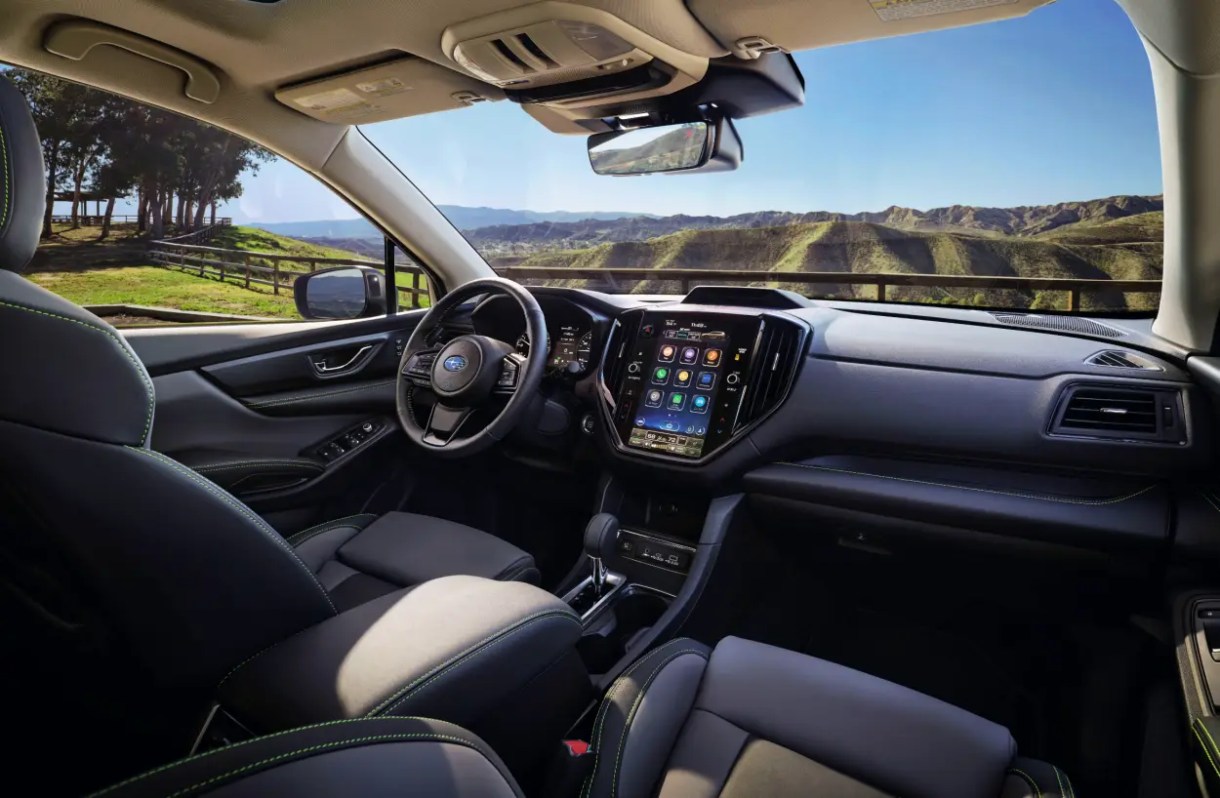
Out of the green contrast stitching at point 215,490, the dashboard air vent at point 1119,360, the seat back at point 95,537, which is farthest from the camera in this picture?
the dashboard air vent at point 1119,360

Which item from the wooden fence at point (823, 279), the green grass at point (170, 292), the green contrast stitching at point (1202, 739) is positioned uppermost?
the wooden fence at point (823, 279)

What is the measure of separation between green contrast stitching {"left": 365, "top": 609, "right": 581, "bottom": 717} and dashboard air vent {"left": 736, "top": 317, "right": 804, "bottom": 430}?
45.6 inches

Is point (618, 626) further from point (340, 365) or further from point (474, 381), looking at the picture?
point (340, 365)

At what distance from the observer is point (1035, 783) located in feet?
3.92

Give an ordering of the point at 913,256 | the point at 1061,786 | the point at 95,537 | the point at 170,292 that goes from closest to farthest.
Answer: the point at 95,537 → the point at 1061,786 → the point at 170,292 → the point at 913,256

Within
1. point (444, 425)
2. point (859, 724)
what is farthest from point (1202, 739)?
point (444, 425)

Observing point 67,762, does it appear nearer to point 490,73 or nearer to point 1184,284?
point 490,73

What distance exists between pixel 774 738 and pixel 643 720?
242 millimetres

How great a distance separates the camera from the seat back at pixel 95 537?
2.89 feet

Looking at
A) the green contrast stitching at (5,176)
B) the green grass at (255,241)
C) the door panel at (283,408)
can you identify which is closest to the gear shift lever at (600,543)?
the door panel at (283,408)

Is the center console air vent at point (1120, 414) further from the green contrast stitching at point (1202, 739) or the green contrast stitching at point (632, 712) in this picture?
the green contrast stitching at point (632, 712)

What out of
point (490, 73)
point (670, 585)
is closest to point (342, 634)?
point (670, 585)

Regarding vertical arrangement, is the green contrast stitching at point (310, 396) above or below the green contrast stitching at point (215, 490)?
below

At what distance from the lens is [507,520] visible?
123 inches
